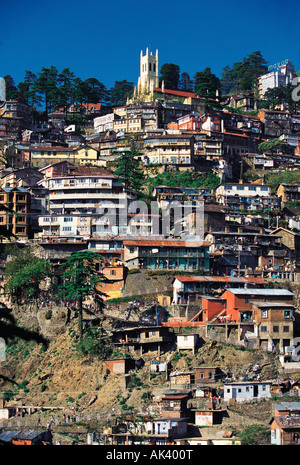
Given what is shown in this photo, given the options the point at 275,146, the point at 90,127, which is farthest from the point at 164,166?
the point at 90,127

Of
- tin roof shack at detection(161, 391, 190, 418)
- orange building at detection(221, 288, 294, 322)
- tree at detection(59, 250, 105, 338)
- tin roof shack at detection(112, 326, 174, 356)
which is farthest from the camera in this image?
tree at detection(59, 250, 105, 338)

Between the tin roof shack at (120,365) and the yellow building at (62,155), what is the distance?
134 ft

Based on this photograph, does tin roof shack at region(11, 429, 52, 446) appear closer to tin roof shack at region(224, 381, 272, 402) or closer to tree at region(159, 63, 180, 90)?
tin roof shack at region(224, 381, 272, 402)

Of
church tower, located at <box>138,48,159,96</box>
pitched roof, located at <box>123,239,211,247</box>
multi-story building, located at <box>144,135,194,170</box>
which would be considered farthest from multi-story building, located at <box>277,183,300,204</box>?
church tower, located at <box>138,48,159,96</box>

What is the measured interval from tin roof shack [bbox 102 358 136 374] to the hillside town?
12 centimetres

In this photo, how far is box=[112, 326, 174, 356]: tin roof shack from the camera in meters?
44.1

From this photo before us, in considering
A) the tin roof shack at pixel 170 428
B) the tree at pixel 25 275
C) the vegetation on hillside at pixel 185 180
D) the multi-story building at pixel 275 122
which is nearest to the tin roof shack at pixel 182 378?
the tin roof shack at pixel 170 428

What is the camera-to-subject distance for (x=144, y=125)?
90062 mm

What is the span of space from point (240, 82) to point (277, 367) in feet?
299

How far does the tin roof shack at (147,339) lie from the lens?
1736 inches

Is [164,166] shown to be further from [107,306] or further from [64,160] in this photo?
[107,306]

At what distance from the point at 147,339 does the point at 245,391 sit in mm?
7277

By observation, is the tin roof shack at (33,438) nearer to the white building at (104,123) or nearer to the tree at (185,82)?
the white building at (104,123)
